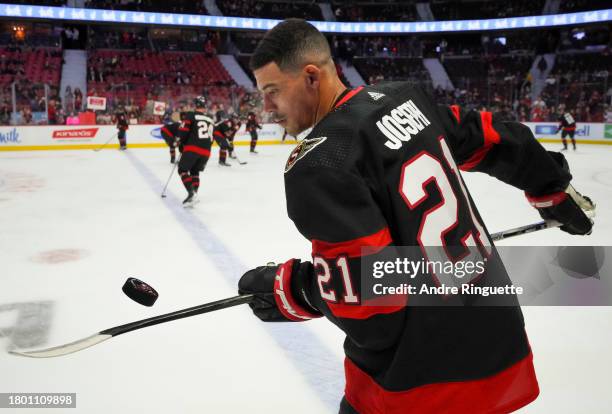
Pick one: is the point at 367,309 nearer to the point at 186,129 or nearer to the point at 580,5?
the point at 186,129

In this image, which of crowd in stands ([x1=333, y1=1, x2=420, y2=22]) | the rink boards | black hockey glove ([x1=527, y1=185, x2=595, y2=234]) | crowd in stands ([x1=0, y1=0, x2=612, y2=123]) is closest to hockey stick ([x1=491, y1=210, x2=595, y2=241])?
black hockey glove ([x1=527, y1=185, x2=595, y2=234])

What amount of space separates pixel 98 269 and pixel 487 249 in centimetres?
335

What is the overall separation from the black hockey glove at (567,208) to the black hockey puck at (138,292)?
116 cm

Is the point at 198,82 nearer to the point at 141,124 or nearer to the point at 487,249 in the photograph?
the point at 141,124

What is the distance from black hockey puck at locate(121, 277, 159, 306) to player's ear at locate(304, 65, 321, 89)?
80 centimetres

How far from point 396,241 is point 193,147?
5754 millimetres

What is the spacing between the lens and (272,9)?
86.0 feet

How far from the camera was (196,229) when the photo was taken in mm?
5090

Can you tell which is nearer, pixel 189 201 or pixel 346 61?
pixel 189 201

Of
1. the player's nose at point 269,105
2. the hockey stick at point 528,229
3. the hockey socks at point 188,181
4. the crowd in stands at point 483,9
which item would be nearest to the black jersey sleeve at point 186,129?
the hockey socks at point 188,181

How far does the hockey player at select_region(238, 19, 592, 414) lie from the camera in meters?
0.87

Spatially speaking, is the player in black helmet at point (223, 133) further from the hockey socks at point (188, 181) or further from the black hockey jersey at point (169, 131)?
the hockey socks at point (188, 181)

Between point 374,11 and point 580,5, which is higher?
point 580,5

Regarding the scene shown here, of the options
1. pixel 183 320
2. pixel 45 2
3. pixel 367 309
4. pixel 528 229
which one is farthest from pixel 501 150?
pixel 45 2
